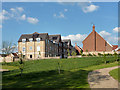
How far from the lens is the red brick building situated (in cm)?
4516

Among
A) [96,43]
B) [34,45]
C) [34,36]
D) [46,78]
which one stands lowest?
[46,78]

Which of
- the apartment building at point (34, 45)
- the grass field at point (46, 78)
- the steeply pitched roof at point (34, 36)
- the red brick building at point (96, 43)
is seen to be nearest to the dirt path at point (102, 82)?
the grass field at point (46, 78)

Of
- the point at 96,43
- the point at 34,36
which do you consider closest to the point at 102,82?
the point at 96,43

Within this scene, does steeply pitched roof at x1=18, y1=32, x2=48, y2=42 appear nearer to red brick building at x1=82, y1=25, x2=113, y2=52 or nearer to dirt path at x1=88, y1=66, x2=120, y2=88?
red brick building at x1=82, y1=25, x2=113, y2=52

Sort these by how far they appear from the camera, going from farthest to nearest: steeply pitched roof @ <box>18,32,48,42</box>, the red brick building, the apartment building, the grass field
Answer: steeply pitched roof @ <box>18,32,48,42</box> < the apartment building < the red brick building < the grass field

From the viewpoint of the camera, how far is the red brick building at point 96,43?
148 feet

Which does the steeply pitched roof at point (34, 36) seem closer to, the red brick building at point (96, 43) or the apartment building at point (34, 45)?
the apartment building at point (34, 45)

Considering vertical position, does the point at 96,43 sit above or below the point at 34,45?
above

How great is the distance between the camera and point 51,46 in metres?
54.4

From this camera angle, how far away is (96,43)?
150ft

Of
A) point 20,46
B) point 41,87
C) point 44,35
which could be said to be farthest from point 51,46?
point 41,87

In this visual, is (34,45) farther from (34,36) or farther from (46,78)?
(46,78)

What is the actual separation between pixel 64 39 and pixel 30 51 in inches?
1069

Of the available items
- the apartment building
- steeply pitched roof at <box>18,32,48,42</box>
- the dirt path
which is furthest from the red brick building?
the dirt path
